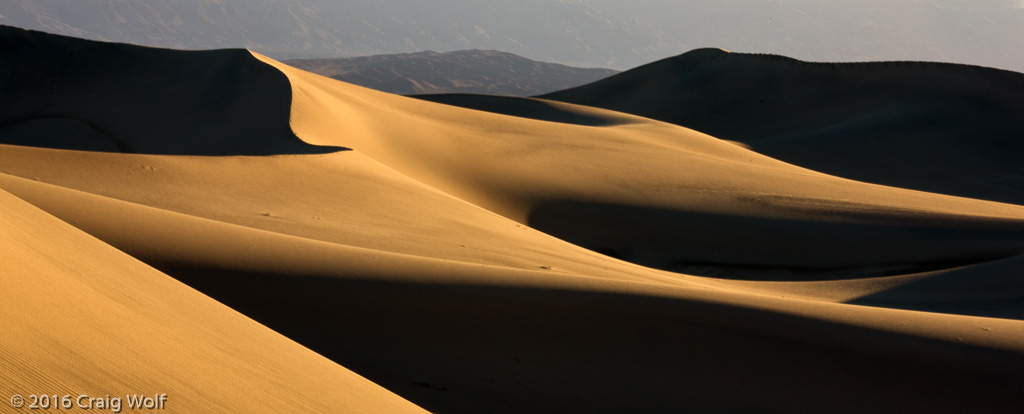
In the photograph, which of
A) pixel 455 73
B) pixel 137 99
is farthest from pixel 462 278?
pixel 455 73

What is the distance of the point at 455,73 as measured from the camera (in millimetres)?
153000

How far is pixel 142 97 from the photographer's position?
13.8m

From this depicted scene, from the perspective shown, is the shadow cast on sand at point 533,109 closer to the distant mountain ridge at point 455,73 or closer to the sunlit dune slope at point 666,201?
the sunlit dune slope at point 666,201

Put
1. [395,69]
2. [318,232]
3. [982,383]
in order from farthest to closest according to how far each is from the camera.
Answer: [395,69] < [318,232] < [982,383]

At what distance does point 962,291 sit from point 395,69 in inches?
5792

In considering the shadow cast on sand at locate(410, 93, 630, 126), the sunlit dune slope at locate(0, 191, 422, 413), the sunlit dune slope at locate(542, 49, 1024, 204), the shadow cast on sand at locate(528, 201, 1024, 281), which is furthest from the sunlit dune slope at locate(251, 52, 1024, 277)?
the sunlit dune slope at locate(542, 49, 1024, 204)

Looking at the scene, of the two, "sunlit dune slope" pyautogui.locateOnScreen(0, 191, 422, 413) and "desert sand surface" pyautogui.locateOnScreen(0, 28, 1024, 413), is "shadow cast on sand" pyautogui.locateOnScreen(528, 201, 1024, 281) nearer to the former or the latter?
"desert sand surface" pyautogui.locateOnScreen(0, 28, 1024, 413)

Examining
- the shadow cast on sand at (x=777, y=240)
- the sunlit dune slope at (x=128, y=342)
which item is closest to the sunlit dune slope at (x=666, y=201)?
the shadow cast on sand at (x=777, y=240)

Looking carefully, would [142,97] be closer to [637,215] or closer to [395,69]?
[637,215]

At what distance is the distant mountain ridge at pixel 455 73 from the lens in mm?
133000

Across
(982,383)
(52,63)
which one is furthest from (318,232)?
(52,63)

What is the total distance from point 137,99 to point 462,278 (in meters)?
11.2

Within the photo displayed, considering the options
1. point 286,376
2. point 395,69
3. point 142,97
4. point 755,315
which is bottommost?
point 286,376

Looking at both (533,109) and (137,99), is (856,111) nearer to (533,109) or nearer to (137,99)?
(533,109)
